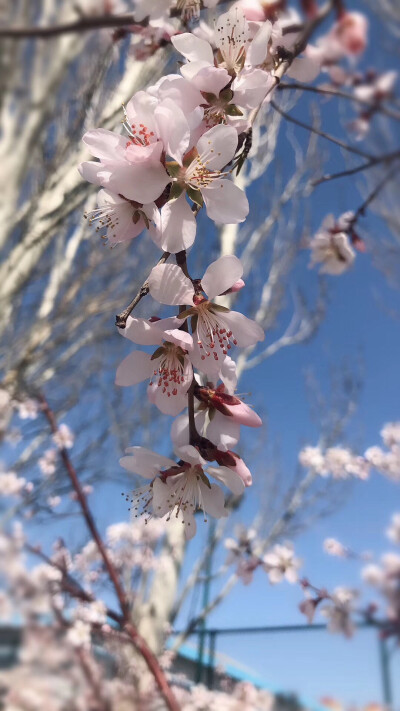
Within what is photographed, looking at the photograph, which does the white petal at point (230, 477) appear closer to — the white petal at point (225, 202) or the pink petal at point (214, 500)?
the pink petal at point (214, 500)

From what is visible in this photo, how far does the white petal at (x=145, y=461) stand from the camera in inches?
20.9

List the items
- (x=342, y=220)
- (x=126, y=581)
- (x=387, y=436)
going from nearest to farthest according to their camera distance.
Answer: (x=342, y=220) < (x=387, y=436) < (x=126, y=581)

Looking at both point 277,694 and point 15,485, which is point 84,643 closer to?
point 277,694

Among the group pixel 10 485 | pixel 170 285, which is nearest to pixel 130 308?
pixel 170 285

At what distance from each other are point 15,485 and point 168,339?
3.42 m

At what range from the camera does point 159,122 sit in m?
0.42

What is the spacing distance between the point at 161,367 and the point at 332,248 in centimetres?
85

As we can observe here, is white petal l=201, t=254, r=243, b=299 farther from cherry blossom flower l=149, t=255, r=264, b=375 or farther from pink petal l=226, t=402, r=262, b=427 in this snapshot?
pink petal l=226, t=402, r=262, b=427

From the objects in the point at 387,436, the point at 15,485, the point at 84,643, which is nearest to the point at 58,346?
the point at 15,485

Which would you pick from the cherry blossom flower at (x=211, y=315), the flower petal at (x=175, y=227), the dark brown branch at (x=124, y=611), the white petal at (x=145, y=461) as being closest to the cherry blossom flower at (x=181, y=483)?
the white petal at (x=145, y=461)

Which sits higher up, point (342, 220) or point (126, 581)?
point (342, 220)

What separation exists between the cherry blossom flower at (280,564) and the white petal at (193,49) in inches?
80.9

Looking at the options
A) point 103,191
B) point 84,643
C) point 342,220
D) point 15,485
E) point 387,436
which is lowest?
point 84,643

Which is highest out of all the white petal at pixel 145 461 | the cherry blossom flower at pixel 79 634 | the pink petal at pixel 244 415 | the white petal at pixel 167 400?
the white petal at pixel 167 400
